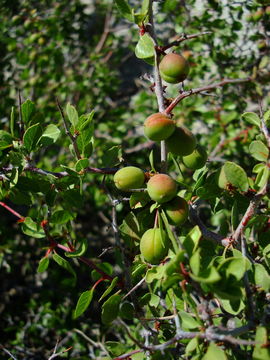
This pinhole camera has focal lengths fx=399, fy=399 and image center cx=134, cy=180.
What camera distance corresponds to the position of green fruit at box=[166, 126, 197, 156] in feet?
3.14

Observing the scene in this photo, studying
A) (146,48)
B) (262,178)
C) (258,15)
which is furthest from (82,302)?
(258,15)

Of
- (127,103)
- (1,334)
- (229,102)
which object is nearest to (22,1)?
(127,103)

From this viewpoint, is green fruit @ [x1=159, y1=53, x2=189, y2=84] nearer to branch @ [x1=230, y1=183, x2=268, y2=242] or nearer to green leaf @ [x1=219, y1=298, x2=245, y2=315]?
branch @ [x1=230, y1=183, x2=268, y2=242]

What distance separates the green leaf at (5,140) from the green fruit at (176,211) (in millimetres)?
541

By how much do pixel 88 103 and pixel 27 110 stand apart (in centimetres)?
191

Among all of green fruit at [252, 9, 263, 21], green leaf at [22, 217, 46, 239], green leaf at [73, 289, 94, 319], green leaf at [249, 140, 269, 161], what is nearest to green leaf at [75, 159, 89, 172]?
green leaf at [22, 217, 46, 239]

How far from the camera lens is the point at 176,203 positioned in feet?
3.22

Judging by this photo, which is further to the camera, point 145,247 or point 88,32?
point 88,32

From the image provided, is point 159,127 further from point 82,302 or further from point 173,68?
point 82,302

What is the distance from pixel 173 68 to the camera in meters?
0.98

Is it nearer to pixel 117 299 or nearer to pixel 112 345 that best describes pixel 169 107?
pixel 117 299

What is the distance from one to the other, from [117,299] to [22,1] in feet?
10.9

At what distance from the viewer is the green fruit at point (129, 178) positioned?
100 centimetres

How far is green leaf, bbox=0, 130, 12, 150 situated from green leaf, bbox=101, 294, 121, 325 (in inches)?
21.8
